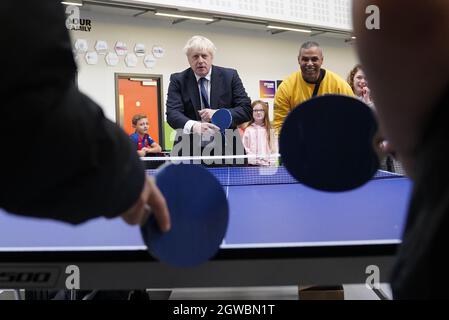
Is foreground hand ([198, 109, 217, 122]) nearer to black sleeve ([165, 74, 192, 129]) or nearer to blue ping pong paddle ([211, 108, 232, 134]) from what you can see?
black sleeve ([165, 74, 192, 129])

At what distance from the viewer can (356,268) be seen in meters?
0.75

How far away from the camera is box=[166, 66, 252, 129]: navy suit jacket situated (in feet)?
9.90

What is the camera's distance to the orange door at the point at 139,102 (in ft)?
23.0

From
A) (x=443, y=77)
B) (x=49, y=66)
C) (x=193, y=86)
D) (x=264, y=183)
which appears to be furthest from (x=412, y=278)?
(x=193, y=86)

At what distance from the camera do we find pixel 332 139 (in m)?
0.54

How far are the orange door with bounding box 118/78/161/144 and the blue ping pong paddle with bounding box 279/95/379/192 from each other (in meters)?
6.54

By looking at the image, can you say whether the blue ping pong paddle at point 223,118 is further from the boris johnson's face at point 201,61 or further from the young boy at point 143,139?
the young boy at point 143,139

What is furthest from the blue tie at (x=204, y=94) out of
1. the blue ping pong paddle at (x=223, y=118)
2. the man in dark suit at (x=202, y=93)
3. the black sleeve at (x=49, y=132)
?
the black sleeve at (x=49, y=132)

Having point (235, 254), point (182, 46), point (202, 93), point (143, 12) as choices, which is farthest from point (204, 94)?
point (182, 46)

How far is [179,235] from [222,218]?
0.06m

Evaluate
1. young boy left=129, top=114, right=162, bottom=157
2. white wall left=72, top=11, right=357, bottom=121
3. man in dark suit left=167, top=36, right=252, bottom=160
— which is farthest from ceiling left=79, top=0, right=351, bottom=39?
man in dark suit left=167, top=36, right=252, bottom=160

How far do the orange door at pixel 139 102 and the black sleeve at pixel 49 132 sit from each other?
6.64 meters

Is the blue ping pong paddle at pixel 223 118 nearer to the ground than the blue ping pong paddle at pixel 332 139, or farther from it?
farther from it
